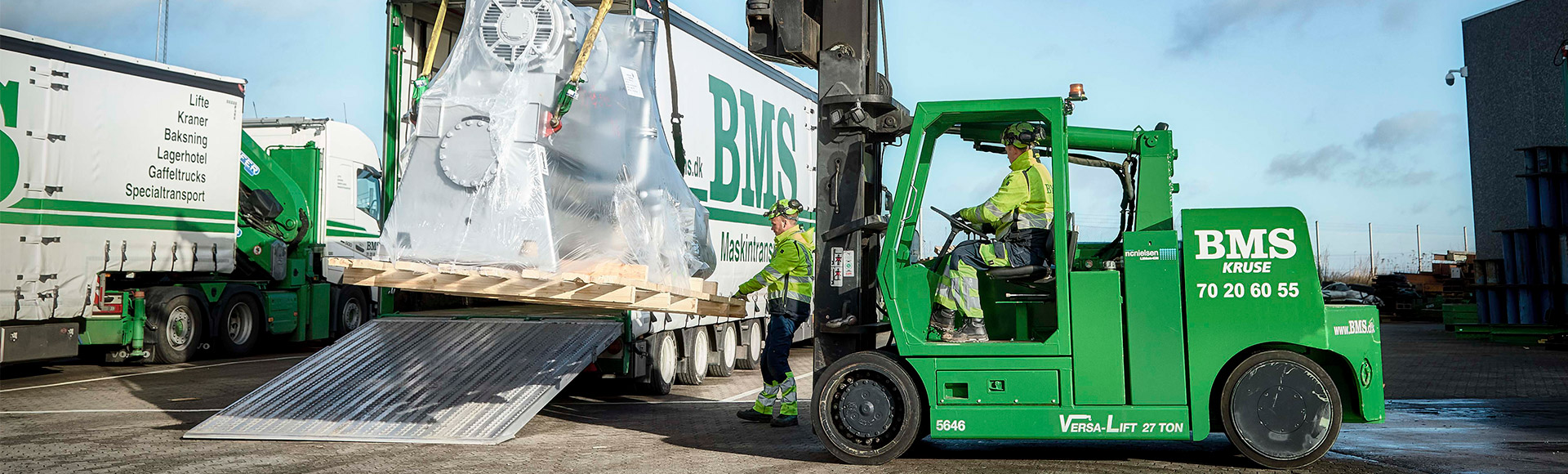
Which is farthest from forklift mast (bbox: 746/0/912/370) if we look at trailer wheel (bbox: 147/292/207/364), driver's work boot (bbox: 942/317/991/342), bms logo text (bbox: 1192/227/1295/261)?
trailer wheel (bbox: 147/292/207/364)

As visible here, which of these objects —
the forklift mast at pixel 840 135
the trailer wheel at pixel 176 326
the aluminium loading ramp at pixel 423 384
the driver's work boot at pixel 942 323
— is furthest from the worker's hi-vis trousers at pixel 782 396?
the trailer wheel at pixel 176 326

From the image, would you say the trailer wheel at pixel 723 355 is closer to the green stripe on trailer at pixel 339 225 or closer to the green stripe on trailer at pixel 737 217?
the green stripe on trailer at pixel 737 217

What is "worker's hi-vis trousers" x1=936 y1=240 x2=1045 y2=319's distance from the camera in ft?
20.9

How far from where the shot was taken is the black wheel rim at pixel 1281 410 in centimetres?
612

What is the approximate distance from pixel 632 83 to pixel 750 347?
234 inches

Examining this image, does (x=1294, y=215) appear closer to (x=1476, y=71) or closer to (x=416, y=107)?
(x=416, y=107)

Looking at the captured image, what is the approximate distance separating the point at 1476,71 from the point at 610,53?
69.3 feet

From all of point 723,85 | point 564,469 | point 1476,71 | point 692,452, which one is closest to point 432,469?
point 564,469

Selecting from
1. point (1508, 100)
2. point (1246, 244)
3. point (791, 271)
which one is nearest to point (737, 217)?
point (791, 271)

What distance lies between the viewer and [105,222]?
12172 mm

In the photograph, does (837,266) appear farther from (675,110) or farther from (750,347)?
(750,347)

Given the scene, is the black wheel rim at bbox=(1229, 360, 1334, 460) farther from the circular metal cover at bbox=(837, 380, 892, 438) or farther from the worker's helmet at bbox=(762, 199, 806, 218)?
the worker's helmet at bbox=(762, 199, 806, 218)

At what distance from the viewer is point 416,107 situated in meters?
7.12

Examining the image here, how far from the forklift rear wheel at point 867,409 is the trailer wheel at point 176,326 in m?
9.90
